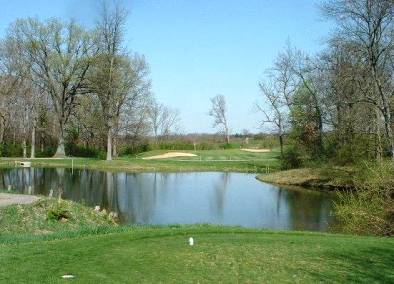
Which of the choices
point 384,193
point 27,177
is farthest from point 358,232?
A: point 27,177

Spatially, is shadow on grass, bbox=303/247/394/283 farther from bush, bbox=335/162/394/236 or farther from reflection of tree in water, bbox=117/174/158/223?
reflection of tree in water, bbox=117/174/158/223

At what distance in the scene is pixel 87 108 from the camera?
60625 millimetres

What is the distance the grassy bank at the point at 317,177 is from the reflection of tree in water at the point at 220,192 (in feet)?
11.7

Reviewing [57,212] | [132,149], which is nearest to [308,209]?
[57,212]

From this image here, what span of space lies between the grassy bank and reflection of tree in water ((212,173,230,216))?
3.57 meters

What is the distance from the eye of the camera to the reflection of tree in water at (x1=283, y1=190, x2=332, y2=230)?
2241 cm

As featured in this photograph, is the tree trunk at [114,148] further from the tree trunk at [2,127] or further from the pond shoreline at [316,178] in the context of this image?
the pond shoreline at [316,178]

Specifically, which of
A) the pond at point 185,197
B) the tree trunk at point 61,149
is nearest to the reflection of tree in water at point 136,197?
the pond at point 185,197

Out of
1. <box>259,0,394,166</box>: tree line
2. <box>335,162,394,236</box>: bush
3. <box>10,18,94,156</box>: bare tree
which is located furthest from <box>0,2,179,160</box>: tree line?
<box>335,162,394,236</box>: bush

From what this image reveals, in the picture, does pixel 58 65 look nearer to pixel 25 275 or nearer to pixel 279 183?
pixel 279 183

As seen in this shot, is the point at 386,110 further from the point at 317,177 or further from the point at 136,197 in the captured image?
the point at 136,197

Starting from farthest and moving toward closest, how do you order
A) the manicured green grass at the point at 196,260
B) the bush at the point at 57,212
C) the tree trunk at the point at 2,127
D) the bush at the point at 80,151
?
the bush at the point at 80,151 → the tree trunk at the point at 2,127 → the bush at the point at 57,212 → the manicured green grass at the point at 196,260

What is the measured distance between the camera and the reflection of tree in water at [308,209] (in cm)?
2241

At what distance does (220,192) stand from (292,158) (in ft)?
50.8
